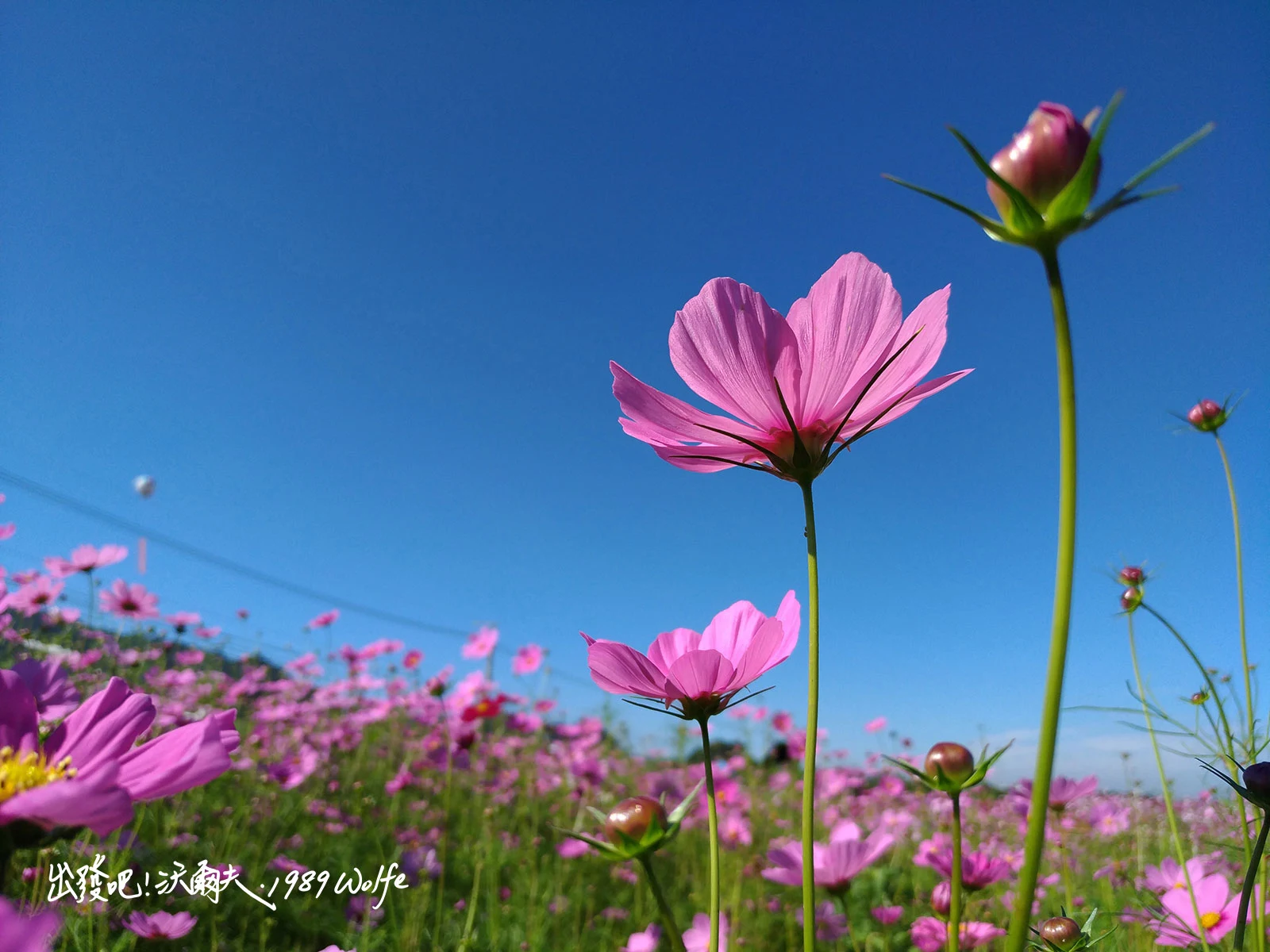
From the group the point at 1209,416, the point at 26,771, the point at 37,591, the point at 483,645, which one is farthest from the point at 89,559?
the point at 1209,416

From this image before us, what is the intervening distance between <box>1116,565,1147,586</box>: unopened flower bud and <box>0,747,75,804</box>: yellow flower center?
1.48 m

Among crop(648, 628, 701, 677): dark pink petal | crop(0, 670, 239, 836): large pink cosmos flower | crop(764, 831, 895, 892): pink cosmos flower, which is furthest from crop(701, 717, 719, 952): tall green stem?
crop(764, 831, 895, 892): pink cosmos flower

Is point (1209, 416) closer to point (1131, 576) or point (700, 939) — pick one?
point (1131, 576)

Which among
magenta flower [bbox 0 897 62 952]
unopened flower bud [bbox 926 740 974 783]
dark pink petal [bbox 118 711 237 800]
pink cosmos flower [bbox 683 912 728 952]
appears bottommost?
pink cosmos flower [bbox 683 912 728 952]

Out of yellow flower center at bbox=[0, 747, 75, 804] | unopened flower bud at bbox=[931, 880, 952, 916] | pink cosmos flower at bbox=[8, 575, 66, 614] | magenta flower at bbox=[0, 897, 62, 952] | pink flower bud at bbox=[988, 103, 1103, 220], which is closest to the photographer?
magenta flower at bbox=[0, 897, 62, 952]

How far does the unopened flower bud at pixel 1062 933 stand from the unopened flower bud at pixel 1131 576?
0.93m

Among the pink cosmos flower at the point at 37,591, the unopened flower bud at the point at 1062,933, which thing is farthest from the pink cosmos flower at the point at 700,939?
the pink cosmos flower at the point at 37,591

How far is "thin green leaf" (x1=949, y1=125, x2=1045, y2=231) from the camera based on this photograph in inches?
10.2

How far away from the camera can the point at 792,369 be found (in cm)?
44

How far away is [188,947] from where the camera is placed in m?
1.57

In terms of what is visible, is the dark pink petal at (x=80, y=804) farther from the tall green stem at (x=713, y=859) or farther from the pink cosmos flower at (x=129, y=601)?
the pink cosmos flower at (x=129, y=601)

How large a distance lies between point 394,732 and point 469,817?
56.3 inches

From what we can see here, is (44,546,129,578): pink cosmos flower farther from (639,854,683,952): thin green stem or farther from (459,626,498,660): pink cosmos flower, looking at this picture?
(639,854,683,952): thin green stem

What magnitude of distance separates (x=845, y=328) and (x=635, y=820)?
33 cm
